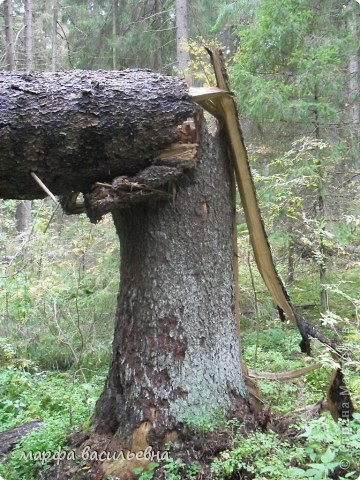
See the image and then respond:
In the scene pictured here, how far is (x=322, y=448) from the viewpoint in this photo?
108 inches

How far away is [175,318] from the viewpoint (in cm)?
303

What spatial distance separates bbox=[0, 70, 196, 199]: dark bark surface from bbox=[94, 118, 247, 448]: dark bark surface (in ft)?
1.36

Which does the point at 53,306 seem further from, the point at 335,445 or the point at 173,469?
the point at 335,445

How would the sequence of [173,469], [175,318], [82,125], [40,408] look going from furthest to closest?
[40,408], [175,318], [173,469], [82,125]

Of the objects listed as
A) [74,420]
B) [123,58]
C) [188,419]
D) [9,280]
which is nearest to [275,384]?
[188,419]

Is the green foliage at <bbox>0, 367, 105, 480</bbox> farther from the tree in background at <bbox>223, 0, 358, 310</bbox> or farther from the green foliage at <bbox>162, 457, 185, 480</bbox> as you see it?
the tree in background at <bbox>223, 0, 358, 310</bbox>

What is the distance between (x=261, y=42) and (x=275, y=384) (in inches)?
214

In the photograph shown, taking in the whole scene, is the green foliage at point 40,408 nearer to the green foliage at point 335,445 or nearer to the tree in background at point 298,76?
the green foliage at point 335,445

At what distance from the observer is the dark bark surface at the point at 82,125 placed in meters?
2.51

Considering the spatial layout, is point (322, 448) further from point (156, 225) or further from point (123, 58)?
point (123, 58)

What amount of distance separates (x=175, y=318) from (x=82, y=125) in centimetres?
142

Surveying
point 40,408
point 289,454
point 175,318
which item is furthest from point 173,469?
point 40,408

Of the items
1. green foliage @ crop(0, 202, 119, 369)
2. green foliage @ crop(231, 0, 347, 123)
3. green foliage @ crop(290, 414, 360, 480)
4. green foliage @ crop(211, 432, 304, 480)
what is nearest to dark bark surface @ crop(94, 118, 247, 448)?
green foliage @ crop(211, 432, 304, 480)

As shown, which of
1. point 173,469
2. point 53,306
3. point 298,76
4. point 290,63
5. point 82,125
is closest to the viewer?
point 82,125
